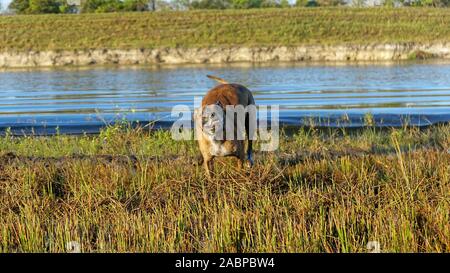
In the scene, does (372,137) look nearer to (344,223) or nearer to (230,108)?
(230,108)

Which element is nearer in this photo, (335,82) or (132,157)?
(132,157)

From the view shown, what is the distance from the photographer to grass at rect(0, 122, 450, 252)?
19.8 feet

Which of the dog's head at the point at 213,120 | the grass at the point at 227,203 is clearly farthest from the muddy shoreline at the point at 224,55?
the dog's head at the point at 213,120

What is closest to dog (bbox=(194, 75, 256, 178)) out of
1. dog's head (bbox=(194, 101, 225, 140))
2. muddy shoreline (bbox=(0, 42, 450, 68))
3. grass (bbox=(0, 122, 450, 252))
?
dog's head (bbox=(194, 101, 225, 140))

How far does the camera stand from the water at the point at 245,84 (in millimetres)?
15898

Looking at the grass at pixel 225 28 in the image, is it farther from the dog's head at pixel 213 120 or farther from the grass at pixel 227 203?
the dog's head at pixel 213 120

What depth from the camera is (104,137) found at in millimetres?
12406

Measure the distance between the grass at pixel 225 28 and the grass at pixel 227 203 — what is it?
34.0m

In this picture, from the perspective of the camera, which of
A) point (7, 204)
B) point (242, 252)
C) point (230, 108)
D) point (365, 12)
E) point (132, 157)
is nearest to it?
point (242, 252)

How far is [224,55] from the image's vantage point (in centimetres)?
4134
